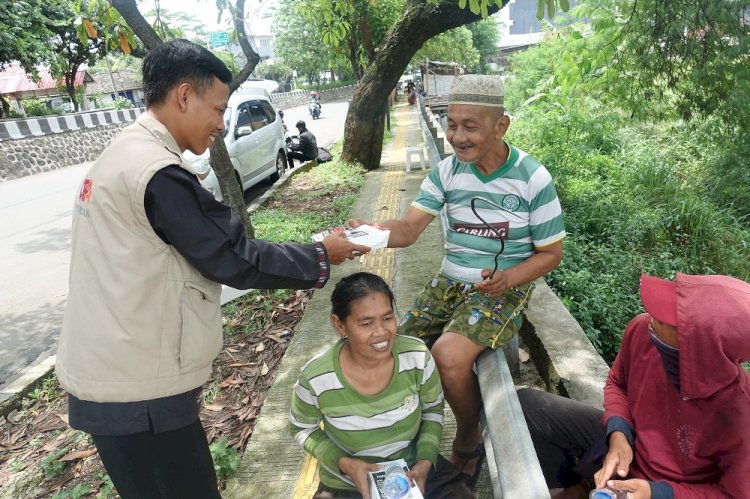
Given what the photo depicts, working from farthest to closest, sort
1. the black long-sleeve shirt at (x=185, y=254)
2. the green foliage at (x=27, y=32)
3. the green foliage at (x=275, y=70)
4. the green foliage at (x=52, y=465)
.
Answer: the green foliage at (x=275, y=70), the green foliage at (x=27, y=32), the green foliage at (x=52, y=465), the black long-sleeve shirt at (x=185, y=254)

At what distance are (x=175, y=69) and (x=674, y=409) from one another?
74.7 inches

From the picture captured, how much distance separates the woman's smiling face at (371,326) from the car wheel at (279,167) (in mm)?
8265

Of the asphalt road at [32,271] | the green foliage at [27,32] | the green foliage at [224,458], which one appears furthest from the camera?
the green foliage at [27,32]

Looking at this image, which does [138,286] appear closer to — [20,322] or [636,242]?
[20,322]

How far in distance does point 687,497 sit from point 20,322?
540cm

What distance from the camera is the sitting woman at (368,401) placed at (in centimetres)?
180

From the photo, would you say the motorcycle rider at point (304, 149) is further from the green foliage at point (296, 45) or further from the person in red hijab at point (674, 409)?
the green foliage at point (296, 45)

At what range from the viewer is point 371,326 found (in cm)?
180

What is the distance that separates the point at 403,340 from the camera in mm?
1945

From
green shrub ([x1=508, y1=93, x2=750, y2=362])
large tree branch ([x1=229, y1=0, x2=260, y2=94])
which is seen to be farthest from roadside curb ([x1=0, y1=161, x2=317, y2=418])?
green shrub ([x1=508, y1=93, x2=750, y2=362])

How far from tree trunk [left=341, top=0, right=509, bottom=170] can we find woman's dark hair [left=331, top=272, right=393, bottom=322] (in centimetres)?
611

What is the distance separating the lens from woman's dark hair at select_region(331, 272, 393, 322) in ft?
5.99

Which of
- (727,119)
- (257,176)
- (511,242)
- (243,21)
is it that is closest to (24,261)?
(257,176)

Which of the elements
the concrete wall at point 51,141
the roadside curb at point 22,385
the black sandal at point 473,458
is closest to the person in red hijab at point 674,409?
the black sandal at point 473,458
